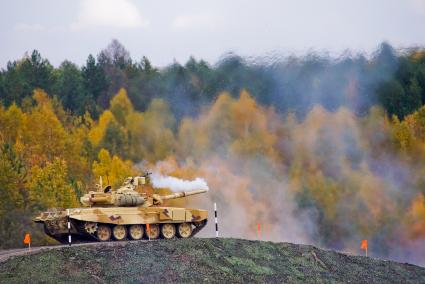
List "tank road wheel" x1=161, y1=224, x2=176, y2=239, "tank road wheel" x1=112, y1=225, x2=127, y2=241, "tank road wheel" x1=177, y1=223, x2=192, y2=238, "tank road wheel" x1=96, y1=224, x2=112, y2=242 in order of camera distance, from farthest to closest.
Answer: "tank road wheel" x1=177, y1=223, x2=192, y2=238, "tank road wheel" x1=161, y1=224, x2=176, y2=239, "tank road wheel" x1=112, y1=225, x2=127, y2=241, "tank road wheel" x1=96, y1=224, x2=112, y2=242

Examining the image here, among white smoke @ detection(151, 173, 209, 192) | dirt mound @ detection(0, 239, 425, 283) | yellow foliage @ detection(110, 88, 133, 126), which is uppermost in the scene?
yellow foliage @ detection(110, 88, 133, 126)

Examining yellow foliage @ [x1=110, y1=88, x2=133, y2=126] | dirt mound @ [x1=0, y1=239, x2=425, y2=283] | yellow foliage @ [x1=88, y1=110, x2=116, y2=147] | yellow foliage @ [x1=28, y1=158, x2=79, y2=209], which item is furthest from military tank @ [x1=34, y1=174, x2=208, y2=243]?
yellow foliage @ [x1=110, y1=88, x2=133, y2=126]

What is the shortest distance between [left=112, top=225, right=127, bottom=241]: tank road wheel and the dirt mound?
16.4ft

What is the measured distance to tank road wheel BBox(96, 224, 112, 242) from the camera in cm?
3688

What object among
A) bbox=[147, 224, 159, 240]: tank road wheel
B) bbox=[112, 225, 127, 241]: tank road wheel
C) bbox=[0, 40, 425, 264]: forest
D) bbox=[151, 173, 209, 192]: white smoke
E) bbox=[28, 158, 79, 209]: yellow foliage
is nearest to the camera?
bbox=[112, 225, 127, 241]: tank road wheel

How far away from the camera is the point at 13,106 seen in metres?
60.3

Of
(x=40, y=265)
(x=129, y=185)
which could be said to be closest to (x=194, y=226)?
(x=129, y=185)

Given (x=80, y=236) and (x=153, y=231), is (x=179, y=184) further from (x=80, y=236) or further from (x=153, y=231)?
(x=80, y=236)

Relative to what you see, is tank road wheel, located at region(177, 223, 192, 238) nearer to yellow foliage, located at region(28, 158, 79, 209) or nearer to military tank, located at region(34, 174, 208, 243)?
military tank, located at region(34, 174, 208, 243)

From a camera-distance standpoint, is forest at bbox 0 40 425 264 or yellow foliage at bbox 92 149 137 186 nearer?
forest at bbox 0 40 425 264

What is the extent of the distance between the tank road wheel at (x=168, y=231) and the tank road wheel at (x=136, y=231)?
887 millimetres

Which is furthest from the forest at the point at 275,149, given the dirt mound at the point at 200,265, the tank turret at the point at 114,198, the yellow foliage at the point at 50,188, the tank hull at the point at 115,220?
the dirt mound at the point at 200,265

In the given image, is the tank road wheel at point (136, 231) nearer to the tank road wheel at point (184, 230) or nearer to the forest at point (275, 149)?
the tank road wheel at point (184, 230)

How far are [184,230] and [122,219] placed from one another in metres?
3.27
